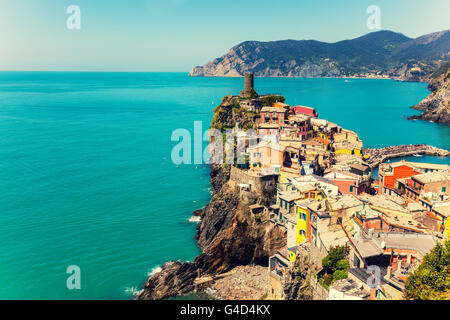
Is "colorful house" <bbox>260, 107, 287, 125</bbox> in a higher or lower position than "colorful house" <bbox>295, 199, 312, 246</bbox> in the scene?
higher

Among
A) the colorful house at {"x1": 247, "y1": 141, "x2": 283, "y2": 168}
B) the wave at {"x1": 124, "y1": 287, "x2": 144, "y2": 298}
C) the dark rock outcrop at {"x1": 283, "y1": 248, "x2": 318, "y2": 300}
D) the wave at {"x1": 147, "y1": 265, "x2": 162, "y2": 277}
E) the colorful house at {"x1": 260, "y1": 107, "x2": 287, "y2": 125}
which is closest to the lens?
the dark rock outcrop at {"x1": 283, "y1": 248, "x2": 318, "y2": 300}

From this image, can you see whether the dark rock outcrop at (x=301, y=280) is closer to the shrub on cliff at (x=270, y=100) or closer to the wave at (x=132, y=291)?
the wave at (x=132, y=291)

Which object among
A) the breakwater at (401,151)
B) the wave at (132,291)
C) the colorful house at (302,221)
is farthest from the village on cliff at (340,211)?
the breakwater at (401,151)

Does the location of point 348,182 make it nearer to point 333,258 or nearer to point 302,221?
point 302,221

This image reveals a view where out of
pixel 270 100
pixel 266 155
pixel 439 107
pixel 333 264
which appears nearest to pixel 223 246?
pixel 266 155

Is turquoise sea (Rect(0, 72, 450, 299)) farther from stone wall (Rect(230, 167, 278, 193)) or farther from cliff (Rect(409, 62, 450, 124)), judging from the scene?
stone wall (Rect(230, 167, 278, 193))

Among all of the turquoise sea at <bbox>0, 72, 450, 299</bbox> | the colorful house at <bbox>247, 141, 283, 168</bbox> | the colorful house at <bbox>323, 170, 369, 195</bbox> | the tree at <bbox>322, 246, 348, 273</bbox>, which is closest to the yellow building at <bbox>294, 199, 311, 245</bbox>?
the tree at <bbox>322, 246, 348, 273</bbox>
